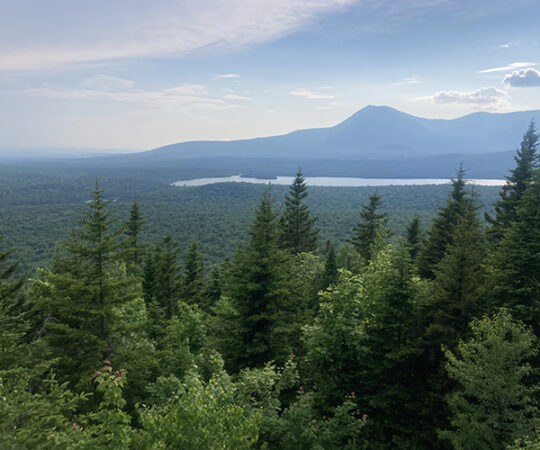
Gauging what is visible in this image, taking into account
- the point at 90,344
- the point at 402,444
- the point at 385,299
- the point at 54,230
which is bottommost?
the point at 54,230

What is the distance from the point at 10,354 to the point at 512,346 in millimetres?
13823

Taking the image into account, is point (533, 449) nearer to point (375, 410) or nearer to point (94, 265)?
point (375, 410)

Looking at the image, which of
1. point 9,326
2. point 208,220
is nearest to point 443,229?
point 9,326

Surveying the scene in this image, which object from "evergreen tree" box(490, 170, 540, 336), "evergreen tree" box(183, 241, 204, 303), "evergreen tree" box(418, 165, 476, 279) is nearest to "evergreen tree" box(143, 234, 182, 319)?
"evergreen tree" box(183, 241, 204, 303)

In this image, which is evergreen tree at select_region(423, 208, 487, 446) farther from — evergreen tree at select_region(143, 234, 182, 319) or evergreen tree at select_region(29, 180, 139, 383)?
evergreen tree at select_region(143, 234, 182, 319)

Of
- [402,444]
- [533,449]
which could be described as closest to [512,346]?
[533,449]

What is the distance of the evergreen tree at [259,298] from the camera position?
14.1 m

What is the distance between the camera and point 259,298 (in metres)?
14.7

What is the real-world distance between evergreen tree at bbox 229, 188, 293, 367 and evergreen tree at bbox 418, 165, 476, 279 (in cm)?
1158

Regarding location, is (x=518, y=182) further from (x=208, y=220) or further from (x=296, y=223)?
(x=208, y=220)

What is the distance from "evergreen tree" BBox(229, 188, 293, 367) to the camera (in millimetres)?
14102

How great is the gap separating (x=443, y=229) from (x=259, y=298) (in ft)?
51.1

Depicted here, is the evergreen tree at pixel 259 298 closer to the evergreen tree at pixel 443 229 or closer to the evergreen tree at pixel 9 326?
the evergreen tree at pixel 9 326

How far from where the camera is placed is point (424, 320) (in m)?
12.9
